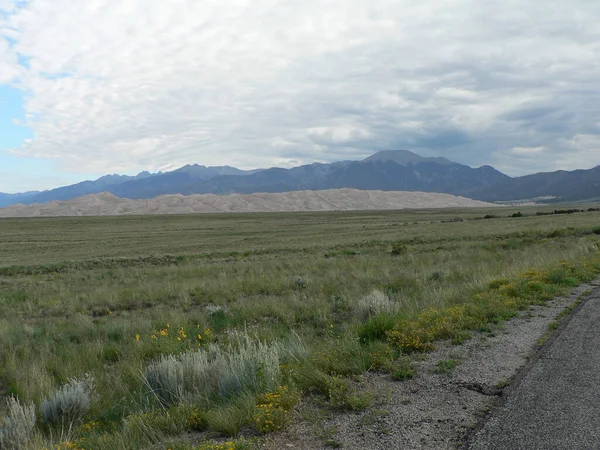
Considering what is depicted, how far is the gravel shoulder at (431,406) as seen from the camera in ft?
13.8

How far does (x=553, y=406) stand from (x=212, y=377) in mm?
4152

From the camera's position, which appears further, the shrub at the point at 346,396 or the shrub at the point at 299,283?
the shrub at the point at 299,283

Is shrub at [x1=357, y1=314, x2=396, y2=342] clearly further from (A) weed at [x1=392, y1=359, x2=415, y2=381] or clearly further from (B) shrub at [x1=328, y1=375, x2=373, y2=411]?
(B) shrub at [x1=328, y1=375, x2=373, y2=411]

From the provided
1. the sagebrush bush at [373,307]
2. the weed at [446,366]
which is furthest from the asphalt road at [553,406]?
the sagebrush bush at [373,307]

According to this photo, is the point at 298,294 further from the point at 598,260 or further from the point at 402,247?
the point at 402,247

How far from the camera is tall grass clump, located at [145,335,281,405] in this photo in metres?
5.54

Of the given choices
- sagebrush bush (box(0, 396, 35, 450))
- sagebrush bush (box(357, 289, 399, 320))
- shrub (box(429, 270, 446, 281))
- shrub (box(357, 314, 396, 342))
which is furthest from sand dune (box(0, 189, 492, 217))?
sagebrush bush (box(0, 396, 35, 450))

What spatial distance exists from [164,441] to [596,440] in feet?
13.2

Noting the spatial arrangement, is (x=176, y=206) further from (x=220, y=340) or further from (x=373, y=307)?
(x=220, y=340)

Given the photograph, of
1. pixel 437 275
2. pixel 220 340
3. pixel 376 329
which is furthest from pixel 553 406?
pixel 437 275

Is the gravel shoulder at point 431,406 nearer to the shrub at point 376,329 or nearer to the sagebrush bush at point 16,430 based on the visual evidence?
the shrub at point 376,329

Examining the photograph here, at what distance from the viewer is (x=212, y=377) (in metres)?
6.09

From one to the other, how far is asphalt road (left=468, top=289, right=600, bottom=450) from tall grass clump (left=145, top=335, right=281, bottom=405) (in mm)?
2582

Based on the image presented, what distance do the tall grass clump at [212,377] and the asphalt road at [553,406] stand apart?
2.58m
